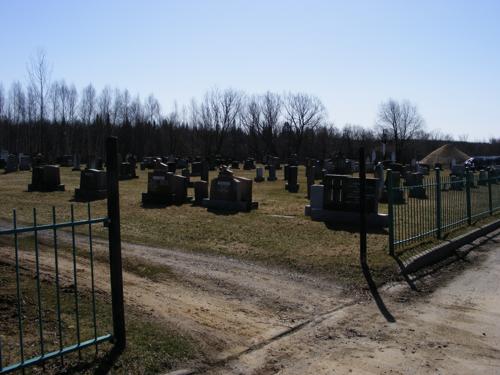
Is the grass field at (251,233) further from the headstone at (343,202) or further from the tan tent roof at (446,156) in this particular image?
the tan tent roof at (446,156)

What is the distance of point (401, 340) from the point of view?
526 cm

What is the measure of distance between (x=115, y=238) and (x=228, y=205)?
10935 millimetres

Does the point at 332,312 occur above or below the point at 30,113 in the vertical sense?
below

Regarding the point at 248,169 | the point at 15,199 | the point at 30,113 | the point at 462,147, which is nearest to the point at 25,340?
the point at 15,199

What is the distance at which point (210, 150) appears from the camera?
6850cm

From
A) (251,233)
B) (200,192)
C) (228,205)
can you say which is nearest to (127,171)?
(200,192)

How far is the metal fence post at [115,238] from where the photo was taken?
4.62 meters

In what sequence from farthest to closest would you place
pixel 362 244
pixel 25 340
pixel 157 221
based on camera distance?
1. pixel 157 221
2. pixel 362 244
3. pixel 25 340

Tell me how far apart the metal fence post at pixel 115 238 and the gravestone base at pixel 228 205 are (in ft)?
35.0

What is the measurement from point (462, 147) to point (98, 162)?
80.1 metres

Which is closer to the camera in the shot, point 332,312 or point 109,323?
point 109,323

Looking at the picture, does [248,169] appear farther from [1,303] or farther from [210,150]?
[1,303]

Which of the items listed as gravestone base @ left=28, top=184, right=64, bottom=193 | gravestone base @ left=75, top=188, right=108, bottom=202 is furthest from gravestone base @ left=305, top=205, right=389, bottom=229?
gravestone base @ left=28, top=184, right=64, bottom=193

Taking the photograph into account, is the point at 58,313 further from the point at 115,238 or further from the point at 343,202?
the point at 343,202
